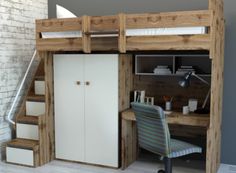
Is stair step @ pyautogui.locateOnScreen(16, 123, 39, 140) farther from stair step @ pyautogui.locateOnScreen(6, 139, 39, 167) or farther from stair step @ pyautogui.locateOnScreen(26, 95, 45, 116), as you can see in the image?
stair step @ pyautogui.locateOnScreen(26, 95, 45, 116)

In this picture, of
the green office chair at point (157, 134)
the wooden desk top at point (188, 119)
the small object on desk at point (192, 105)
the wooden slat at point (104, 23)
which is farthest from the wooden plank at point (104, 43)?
the small object on desk at point (192, 105)

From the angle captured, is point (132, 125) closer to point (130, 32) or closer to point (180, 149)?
point (180, 149)

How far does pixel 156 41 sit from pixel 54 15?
230cm

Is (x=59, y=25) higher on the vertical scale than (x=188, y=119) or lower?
higher

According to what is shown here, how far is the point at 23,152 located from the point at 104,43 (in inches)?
68.0

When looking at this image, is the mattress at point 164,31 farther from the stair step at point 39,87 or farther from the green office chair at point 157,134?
the stair step at point 39,87

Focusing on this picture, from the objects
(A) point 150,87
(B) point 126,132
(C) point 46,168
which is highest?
(A) point 150,87

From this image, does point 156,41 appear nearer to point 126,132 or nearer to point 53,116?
point 126,132

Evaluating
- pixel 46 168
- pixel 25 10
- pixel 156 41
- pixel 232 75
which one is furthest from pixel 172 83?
pixel 25 10

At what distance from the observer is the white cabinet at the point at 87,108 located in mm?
3855

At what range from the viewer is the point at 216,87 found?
3.39 meters

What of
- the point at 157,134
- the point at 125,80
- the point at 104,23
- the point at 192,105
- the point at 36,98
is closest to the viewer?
the point at 157,134

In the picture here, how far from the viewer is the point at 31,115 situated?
4367 mm

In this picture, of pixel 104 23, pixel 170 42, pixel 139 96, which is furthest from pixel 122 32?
pixel 139 96
